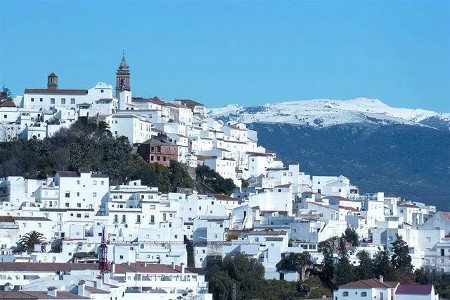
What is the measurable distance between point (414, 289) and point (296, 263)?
5.78 m

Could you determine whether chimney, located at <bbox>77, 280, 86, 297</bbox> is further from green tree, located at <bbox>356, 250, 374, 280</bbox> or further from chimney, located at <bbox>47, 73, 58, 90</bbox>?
chimney, located at <bbox>47, 73, 58, 90</bbox>

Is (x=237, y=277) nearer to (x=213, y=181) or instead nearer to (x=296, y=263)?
(x=296, y=263)

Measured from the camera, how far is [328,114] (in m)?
155

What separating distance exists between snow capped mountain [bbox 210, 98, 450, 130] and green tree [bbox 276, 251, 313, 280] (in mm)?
78643

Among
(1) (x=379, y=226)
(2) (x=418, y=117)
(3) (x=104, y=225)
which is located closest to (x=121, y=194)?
(3) (x=104, y=225)

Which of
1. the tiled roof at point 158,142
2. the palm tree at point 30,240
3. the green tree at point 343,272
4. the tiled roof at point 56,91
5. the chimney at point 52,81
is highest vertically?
the chimney at point 52,81

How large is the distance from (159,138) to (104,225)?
1165 cm

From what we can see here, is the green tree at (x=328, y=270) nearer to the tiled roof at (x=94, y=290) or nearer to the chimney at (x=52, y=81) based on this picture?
the tiled roof at (x=94, y=290)

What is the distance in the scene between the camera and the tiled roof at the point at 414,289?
5658cm

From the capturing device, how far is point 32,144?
70875mm

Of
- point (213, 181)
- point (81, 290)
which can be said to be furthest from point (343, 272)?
point (213, 181)

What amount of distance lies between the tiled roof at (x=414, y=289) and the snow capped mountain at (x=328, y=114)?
82956 millimetres

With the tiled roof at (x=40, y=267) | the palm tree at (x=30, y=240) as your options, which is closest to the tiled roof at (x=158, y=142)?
the palm tree at (x=30, y=240)

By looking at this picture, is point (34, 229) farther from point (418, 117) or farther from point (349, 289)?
point (418, 117)
